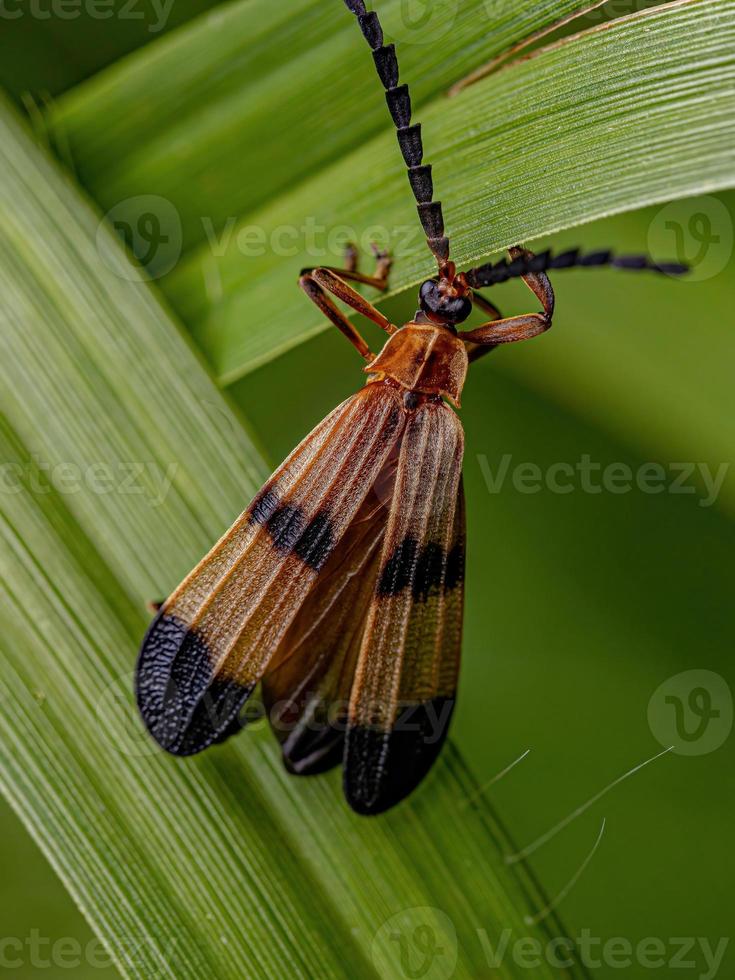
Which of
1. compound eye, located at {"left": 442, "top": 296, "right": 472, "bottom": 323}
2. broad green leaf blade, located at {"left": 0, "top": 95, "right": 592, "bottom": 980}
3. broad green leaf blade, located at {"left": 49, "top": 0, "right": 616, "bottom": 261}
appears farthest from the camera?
compound eye, located at {"left": 442, "top": 296, "right": 472, "bottom": 323}

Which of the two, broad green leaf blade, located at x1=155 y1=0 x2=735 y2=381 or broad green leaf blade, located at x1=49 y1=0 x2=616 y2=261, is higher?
broad green leaf blade, located at x1=49 y1=0 x2=616 y2=261

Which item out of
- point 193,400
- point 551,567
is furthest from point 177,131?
point 551,567

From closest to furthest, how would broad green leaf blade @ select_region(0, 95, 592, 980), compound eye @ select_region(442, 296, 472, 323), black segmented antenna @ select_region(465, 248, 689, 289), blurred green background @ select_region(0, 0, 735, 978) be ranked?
black segmented antenna @ select_region(465, 248, 689, 289)
broad green leaf blade @ select_region(0, 95, 592, 980)
compound eye @ select_region(442, 296, 472, 323)
blurred green background @ select_region(0, 0, 735, 978)

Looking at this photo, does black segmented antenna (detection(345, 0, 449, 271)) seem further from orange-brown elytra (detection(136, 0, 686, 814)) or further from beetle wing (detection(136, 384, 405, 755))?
beetle wing (detection(136, 384, 405, 755))

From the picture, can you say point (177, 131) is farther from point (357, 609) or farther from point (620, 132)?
point (357, 609)

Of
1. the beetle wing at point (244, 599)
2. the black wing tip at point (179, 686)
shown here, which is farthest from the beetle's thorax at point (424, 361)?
the black wing tip at point (179, 686)

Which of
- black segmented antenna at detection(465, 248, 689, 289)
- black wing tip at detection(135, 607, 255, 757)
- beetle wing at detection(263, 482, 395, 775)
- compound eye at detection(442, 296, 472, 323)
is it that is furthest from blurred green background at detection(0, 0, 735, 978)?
black wing tip at detection(135, 607, 255, 757)

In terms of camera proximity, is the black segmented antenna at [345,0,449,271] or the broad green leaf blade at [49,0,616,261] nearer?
the black segmented antenna at [345,0,449,271]
